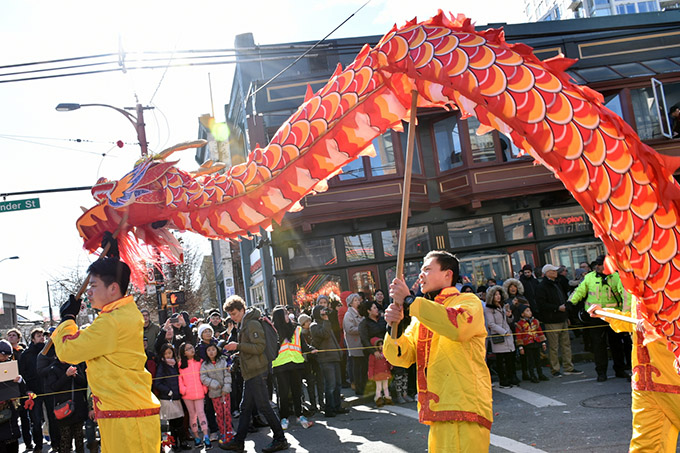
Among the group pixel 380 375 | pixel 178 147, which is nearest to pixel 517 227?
pixel 380 375

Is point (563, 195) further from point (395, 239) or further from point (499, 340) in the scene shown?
point (499, 340)

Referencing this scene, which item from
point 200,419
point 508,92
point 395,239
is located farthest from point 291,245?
point 508,92

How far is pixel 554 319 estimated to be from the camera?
37.2 ft

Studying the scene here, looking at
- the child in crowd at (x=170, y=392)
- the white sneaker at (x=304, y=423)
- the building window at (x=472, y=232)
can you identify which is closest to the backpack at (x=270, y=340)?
the white sneaker at (x=304, y=423)

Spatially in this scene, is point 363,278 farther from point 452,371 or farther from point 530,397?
point 452,371

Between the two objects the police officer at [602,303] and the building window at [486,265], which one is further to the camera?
the building window at [486,265]

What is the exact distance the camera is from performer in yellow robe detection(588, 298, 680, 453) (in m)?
4.33

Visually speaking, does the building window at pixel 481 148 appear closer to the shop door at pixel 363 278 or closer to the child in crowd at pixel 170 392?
the shop door at pixel 363 278

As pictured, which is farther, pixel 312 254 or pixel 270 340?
pixel 312 254

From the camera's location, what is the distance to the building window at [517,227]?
60.3 ft

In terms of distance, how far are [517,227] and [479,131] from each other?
15.3 metres

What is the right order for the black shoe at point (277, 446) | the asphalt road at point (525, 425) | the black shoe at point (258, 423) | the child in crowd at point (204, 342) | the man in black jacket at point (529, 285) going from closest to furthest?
the asphalt road at point (525, 425), the black shoe at point (277, 446), the child in crowd at point (204, 342), the black shoe at point (258, 423), the man in black jacket at point (529, 285)

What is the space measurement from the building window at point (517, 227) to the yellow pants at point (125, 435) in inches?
604

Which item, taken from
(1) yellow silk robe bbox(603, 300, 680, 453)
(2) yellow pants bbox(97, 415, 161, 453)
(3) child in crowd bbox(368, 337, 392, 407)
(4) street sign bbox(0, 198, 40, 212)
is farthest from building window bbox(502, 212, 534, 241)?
(2) yellow pants bbox(97, 415, 161, 453)
